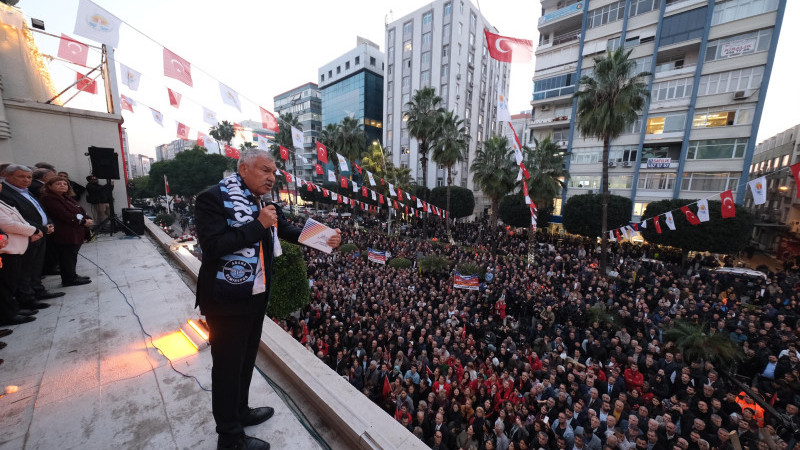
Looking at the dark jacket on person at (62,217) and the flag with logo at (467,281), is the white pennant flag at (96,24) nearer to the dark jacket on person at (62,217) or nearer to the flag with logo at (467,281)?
the dark jacket on person at (62,217)

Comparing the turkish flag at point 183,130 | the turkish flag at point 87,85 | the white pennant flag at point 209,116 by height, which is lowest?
the turkish flag at point 183,130

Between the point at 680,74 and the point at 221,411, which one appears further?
the point at 680,74

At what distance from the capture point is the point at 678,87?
25594mm

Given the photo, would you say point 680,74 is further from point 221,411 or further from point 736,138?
point 221,411

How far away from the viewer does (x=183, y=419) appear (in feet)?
7.39

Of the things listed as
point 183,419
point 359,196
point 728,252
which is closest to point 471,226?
point 359,196

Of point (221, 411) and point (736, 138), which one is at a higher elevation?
point (736, 138)

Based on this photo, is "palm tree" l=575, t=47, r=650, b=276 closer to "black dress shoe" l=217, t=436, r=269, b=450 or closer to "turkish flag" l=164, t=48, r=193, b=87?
"turkish flag" l=164, t=48, r=193, b=87

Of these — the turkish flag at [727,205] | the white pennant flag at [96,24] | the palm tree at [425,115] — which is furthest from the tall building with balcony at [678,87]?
the white pennant flag at [96,24]

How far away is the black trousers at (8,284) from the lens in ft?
11.2

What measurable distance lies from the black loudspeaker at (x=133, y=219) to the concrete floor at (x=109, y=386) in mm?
6614

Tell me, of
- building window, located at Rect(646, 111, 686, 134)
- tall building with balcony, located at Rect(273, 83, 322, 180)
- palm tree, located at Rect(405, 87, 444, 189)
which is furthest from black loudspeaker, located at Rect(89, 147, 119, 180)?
tall building with balcony, located at Rect(273, 83, 322, 180)

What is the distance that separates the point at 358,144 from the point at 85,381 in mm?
32932

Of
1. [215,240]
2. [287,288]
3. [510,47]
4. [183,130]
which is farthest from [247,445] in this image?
[183,130]
